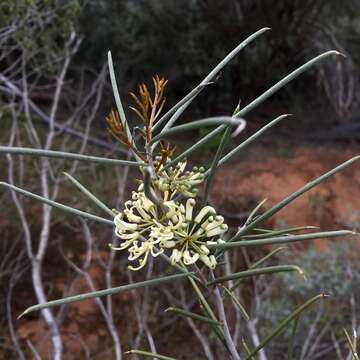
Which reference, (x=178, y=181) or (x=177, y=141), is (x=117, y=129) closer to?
(x=178, y=181)

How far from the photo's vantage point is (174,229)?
0.63 metres

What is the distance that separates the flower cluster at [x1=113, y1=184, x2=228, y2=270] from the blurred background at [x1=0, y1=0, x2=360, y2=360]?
5.78ft

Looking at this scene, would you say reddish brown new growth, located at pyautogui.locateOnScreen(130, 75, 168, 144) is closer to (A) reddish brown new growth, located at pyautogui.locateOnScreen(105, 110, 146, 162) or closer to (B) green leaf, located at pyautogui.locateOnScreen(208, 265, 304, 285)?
(A) reddish brown new growth, located at pyautogui.locateOnScreen(105, 110, 146, 162)

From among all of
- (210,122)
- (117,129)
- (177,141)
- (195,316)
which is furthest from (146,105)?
(177,141)

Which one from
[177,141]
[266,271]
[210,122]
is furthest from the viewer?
[177,141]

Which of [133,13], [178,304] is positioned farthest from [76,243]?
[133,13]

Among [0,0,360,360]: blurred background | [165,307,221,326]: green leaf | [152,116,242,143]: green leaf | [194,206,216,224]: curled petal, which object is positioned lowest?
[0,0,360,360]: blurred background

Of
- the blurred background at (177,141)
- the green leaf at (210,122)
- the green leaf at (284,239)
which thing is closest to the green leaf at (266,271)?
the green leaf at (284,239)

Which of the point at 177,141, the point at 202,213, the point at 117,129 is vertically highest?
the point at 117,129

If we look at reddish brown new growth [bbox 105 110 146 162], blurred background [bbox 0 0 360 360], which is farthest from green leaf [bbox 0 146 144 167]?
blurred background [bbox 0 0 360 360]

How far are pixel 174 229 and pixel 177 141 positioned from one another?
3.43 meters

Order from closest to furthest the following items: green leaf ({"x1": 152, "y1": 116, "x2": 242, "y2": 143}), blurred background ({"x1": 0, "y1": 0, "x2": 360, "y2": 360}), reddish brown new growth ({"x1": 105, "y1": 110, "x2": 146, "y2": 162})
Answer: green leaf ({"x1": 152, "y1": 116, "x2": 242, "y2": 143}) < reddish brown new growth ({"x1": 105, "y1": 110, "x2": 146, "y2": 162}) < blurred background ({"x1": 0, "y1": 0, "x2": 360, "y2": 360})

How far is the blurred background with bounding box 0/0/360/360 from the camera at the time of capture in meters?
2.74

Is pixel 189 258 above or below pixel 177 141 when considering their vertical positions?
above
